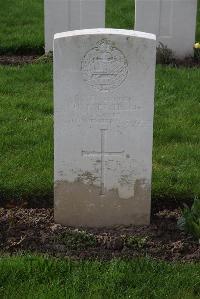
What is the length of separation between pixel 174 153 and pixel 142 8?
359 cm

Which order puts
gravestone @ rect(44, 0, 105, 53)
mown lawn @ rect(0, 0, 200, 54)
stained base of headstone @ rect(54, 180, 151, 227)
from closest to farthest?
1. stained base of headstone @ rect(54, 180, 151, 227)
2. gravestone @ rect(44, 0, 105, 53)
3. mown lawn @ rect(0, 0, 200, 54)

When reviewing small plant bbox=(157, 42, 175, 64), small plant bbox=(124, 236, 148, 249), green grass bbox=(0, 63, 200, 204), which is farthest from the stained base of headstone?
small plant bbox=(157, 42, 175, 64)

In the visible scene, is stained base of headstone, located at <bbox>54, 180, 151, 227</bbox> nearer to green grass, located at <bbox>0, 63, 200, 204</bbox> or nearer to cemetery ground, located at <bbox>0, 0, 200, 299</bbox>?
cemetery ground, located at <bbox>0, 0, 200, 299</bbox>

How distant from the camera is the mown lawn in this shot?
9281 mm

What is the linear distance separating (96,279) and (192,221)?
81 centimetres

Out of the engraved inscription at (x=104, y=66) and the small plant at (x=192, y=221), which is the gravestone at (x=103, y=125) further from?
the small plant at (x=192, y=221)

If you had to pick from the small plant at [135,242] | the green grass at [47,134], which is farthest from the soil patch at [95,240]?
the green grass at [47,134]

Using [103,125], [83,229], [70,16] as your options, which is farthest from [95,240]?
[70,16]

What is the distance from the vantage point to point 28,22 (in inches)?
409

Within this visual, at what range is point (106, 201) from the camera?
477 centimetres

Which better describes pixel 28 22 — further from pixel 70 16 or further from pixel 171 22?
pixel 171 22

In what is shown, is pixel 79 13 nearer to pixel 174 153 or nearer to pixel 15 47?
pixel 15 47

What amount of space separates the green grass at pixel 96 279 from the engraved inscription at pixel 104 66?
3.62ft

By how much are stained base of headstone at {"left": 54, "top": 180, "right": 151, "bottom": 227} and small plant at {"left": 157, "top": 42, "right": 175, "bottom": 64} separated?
4.25m
